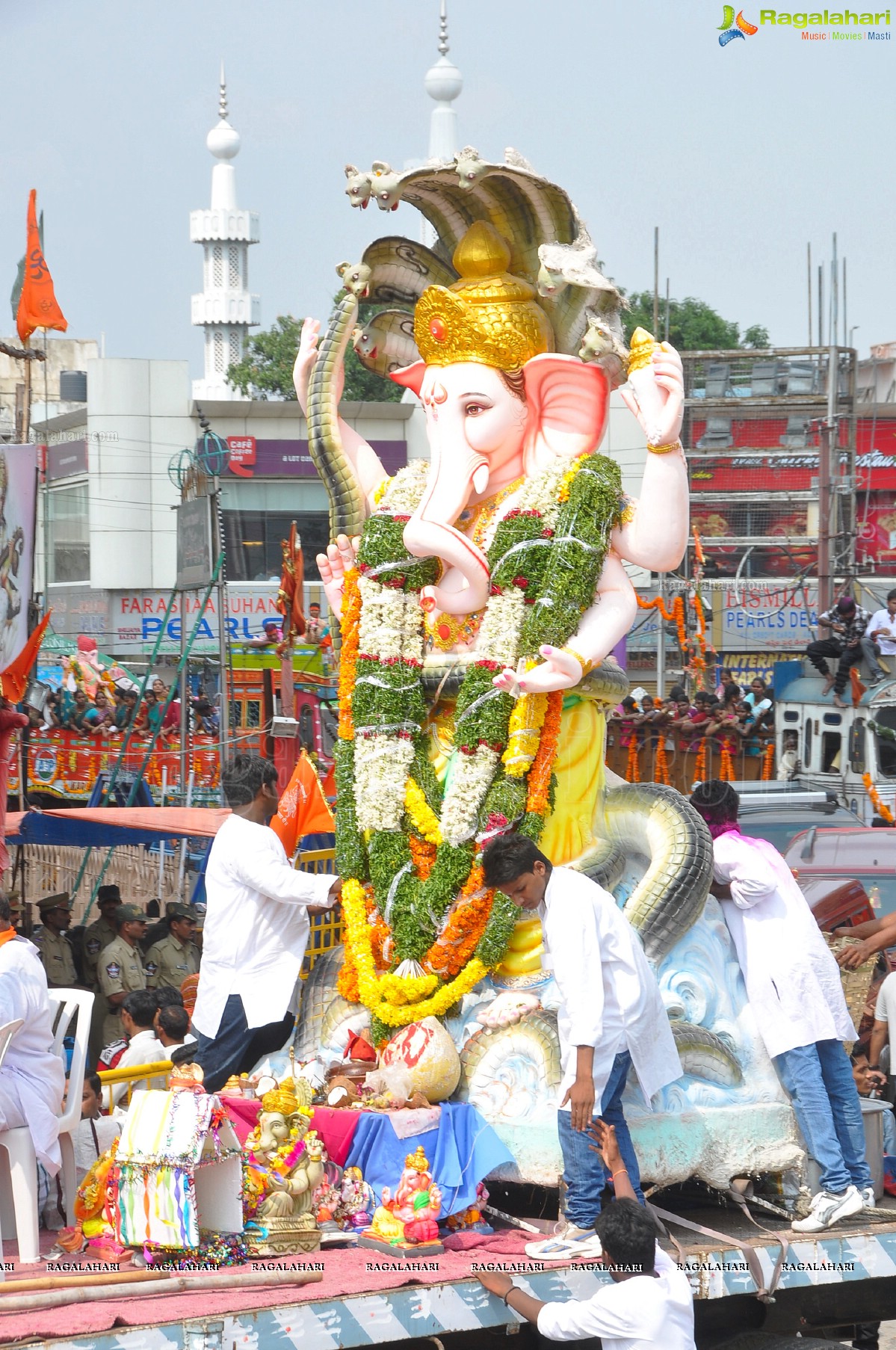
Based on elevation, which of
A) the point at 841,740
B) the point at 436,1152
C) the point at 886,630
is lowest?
the point at 436,1152

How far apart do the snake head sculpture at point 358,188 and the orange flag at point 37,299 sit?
2817 mm

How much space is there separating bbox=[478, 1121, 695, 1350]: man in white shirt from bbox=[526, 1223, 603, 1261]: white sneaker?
2.26 ft

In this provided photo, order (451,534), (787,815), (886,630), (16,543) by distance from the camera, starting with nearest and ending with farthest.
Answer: (451,534)
(16,543)
(787,815)
(886,630)

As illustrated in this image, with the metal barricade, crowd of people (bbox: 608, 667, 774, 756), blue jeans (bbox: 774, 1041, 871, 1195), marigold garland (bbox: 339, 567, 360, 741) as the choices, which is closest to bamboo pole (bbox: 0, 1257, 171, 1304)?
blue jeans (bbox: 774, 1041, 871, 1195)

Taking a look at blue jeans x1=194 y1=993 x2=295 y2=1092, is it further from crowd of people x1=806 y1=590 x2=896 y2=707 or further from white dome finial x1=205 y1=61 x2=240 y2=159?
white dome finial x1=205 y1=61 x2=240 y2=159

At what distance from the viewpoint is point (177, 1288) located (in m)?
4.96

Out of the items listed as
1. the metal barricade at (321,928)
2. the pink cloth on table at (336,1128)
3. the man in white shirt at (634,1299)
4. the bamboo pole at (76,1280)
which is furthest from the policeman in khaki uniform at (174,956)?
the man in white shirt at (634,1299)

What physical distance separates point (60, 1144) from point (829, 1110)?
107 inches

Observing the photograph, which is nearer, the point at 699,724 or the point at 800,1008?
the point at 800,1008

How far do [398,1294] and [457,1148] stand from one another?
102cm

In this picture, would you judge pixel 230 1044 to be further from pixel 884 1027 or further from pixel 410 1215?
pixel 884 1027

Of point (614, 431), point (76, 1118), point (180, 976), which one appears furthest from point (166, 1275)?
point (614, 431)

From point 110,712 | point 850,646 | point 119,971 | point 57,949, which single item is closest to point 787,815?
point 850,646

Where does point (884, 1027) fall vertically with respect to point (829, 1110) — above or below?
above
